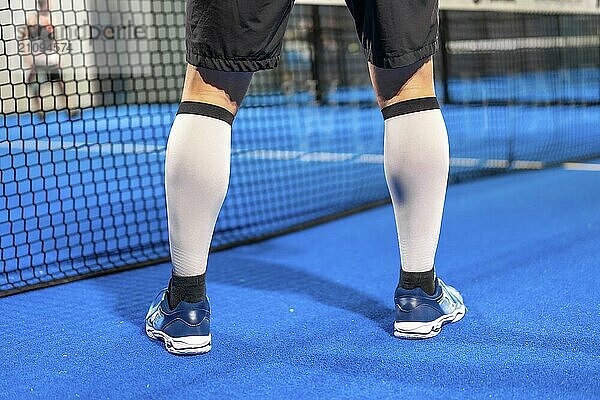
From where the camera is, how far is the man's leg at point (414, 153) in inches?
52.7

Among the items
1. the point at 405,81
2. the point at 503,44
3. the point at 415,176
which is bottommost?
the point at 503,44

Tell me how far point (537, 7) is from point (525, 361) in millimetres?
2216

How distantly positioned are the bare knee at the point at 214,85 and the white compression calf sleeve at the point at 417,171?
0.26m

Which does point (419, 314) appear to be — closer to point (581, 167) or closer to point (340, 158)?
point (581, 167)

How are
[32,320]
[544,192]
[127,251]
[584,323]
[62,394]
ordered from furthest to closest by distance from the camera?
[544,192] → [127,251] → [32,320] → [584,323] → [62,394]

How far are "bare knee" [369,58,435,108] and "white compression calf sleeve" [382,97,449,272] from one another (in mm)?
11

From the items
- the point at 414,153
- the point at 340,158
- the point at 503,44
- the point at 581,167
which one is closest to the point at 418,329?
the point at 414,153

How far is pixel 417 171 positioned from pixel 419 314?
235 millimetres

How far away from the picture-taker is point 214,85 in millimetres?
1270

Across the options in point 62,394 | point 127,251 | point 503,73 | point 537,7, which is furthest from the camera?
point 503,73

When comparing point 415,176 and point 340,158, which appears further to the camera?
point 340,158

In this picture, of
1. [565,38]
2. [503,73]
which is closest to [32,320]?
[503,73]

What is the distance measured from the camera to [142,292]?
5.66 ft

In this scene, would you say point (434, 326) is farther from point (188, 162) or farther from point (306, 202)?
point (306, 202)
